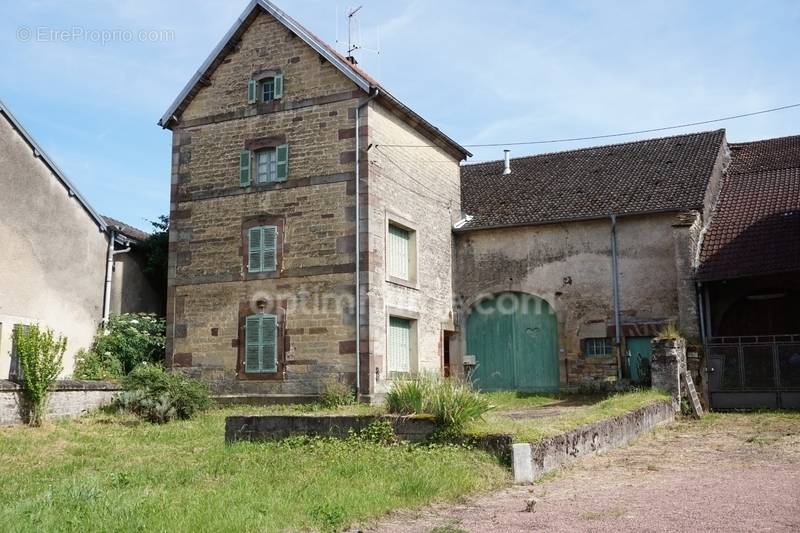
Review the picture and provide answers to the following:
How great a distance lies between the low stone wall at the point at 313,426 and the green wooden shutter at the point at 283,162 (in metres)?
7.63

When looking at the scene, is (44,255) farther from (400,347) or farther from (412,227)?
(412,227)

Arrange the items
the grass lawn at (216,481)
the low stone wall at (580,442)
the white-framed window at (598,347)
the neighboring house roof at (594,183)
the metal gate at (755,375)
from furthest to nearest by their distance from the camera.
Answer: the neighboring house roof at (594,183)
the white-framed window at (598,347)
the metal gate at (755,375)
the low stone wall at (580,442)
the grass lawn at (216,481)

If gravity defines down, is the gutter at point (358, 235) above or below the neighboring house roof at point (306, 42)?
below

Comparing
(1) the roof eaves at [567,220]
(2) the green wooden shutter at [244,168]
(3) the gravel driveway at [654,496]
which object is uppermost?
(2) the green wooden shutter at [244,168]

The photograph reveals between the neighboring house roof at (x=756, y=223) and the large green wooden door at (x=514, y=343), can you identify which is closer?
the neighboring house roof at (x=756, y=223)

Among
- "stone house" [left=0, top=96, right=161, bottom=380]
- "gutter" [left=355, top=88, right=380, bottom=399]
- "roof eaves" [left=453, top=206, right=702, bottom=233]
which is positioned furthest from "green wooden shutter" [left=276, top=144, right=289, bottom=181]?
"roof eaves" [left=453, top=206, right=702, bottom=233]

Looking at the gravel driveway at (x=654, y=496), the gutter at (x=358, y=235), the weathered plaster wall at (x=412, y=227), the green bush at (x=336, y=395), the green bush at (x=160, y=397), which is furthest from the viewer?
the weathered plaster wall at (x=412, y=227)

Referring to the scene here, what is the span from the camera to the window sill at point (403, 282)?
57.1 feet

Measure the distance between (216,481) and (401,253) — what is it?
34.3 ft

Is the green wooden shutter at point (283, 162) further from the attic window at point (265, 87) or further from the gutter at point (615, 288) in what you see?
the gutter at point (615, 288)

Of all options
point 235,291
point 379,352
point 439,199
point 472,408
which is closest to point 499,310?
point 439,199

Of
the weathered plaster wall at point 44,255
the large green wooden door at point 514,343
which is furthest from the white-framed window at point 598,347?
the weathered plaster wall at point 44,255

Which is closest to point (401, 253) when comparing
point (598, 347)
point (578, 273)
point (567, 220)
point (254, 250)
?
point (254, 250)

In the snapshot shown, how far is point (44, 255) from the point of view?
57.9 ft
